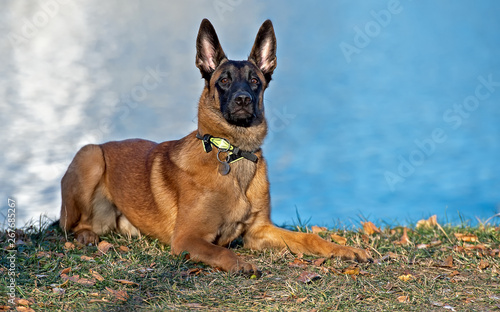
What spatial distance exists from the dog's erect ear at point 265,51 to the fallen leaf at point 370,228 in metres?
2.35

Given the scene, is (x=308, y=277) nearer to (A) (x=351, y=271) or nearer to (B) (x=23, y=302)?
(A) (x=351, y=271)

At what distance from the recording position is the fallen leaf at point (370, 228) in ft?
22.0

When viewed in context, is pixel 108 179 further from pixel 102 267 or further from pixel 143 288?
pixel 143 288

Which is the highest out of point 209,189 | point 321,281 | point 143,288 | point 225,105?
point 225,105

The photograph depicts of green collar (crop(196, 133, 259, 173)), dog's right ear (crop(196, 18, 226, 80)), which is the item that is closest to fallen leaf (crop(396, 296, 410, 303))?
green collar (crop(196, 133, 259, 173))

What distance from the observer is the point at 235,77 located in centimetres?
540

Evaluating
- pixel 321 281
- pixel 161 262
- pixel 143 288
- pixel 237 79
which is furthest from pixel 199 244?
pixel 237 79

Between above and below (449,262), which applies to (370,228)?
above

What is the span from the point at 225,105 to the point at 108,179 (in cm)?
209

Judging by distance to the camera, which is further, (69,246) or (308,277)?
(69,246)

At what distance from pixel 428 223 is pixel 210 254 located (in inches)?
144

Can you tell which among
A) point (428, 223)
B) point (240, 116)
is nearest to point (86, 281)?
point (240, 116)

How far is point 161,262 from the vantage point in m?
4.94

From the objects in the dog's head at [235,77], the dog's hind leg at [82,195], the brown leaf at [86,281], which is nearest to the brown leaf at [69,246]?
the dog's hind leg at [82,195]
